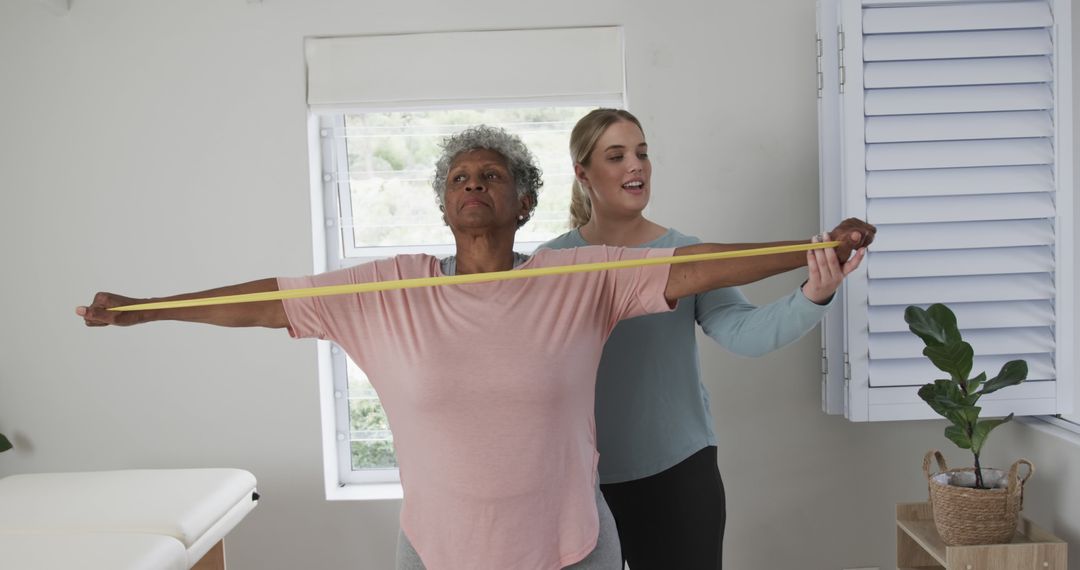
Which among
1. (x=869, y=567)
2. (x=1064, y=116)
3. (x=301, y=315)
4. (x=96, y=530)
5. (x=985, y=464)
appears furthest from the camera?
(x=869, y=567)

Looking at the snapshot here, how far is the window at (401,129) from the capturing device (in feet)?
9.50

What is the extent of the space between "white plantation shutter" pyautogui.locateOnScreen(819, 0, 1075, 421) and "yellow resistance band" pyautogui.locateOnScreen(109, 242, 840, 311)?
1.09m

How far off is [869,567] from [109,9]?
316cm

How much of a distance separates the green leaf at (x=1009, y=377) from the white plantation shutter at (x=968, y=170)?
0.83 ft

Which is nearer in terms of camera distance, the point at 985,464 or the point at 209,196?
the point at 985,464

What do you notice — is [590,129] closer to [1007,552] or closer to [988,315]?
[988,315]

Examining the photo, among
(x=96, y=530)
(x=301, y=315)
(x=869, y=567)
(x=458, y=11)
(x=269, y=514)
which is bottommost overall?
(x=869, y=567)

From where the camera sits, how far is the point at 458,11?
291 centimetres

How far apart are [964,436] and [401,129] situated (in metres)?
2.07

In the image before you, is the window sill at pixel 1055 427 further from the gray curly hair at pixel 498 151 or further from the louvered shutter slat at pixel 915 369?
the gray curly hair at pixel 498 151

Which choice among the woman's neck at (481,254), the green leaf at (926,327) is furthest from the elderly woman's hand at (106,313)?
the green leaf at (926,327)

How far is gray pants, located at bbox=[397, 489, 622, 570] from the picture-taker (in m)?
1.53

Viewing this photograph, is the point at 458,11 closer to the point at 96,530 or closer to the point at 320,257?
the point at 320,257

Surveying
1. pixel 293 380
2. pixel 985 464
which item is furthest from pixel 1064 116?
pixel 293 380
